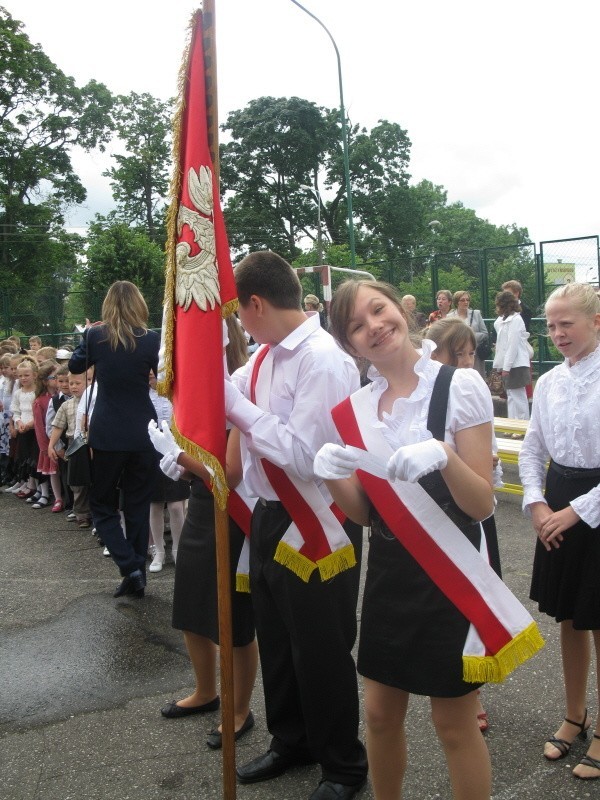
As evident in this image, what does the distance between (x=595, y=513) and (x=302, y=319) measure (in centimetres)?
126

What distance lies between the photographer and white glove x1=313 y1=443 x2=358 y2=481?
7.41ft

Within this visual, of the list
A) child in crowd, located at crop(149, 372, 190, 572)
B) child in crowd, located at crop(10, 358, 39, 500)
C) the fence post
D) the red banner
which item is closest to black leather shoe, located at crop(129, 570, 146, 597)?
child in crowd, located at crop(149, 372, 190, 572)

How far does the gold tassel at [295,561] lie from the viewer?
285cm

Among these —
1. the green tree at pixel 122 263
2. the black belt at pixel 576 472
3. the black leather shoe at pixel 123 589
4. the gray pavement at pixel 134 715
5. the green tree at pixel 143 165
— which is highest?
the green tree at pixel 143 165

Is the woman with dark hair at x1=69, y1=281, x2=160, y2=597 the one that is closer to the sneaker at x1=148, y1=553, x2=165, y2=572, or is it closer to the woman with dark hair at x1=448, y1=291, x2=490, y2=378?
the sneaker at x1=148, y1=553, x2=165, y2=572

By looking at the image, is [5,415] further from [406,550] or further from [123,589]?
[406,550]

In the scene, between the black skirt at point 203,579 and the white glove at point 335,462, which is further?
the black skirt at point 203,579

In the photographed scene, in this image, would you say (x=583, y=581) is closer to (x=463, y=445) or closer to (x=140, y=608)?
(x=463, y=445)

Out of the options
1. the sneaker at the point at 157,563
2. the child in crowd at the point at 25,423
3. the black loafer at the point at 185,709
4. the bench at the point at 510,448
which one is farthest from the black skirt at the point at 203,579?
the child in crowd at the point at 25,423

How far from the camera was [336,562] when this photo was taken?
2.88 metres

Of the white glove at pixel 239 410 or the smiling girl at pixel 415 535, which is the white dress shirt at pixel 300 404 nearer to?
the white glove at pixel 239 410

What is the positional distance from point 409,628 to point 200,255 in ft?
4.55

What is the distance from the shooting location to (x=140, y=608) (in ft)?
17.1

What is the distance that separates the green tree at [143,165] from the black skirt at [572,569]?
125ft
